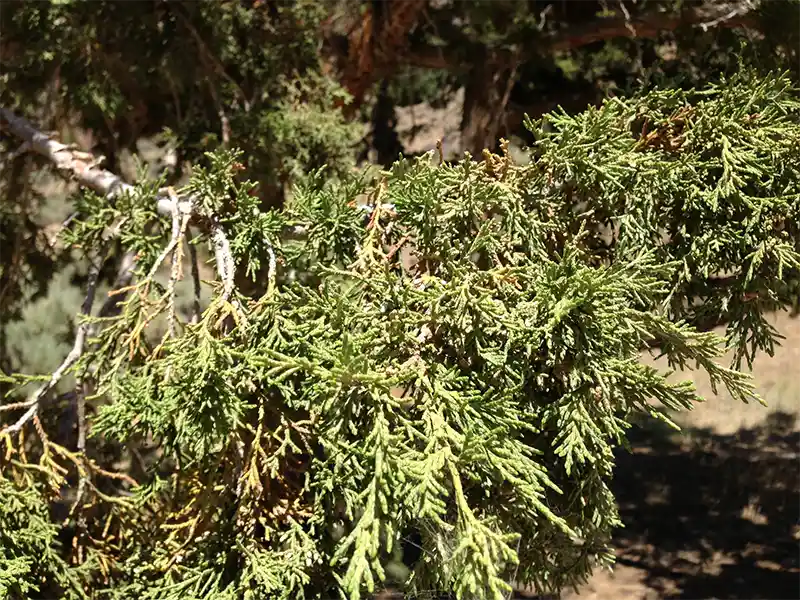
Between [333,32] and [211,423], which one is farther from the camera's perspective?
[333,32]

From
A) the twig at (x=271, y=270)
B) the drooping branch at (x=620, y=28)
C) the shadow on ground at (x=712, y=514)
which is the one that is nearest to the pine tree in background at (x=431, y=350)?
the twig at (x=271, y=270)

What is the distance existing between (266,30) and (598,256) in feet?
11.2

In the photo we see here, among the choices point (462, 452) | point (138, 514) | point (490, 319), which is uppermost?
point (490, 319)

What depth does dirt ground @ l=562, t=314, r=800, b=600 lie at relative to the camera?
20.5ft

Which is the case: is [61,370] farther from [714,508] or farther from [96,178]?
[714,508]

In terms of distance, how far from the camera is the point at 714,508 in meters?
7.55

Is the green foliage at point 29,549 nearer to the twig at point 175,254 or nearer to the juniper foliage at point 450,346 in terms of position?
the juniper foliage at point 450,346

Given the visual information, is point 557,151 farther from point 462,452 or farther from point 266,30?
point 266,30

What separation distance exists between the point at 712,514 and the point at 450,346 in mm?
6026

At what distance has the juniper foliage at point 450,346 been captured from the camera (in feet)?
7.32

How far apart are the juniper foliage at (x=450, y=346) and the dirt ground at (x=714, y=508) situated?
3.56 meters

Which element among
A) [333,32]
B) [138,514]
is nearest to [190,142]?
[333,32]

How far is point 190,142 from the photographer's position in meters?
5.21

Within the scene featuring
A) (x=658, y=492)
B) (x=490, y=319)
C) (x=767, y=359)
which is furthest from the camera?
(x=767, y=359)
